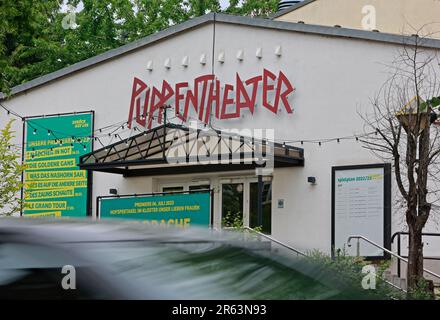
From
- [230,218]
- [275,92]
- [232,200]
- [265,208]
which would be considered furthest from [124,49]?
[265,208]

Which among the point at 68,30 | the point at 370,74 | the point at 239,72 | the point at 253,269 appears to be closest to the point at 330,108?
the point at 370,74

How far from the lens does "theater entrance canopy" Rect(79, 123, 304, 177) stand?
70.5 ft

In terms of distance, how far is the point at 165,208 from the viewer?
21938mm

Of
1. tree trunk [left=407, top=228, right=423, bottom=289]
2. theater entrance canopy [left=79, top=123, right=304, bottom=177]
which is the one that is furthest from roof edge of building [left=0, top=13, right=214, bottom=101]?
tree trunk [left=407, top=228, right=423, bottom=289]

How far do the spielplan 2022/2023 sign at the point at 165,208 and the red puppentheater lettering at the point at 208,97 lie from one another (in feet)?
9.31

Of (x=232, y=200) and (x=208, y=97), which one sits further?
(x=208, y=97)

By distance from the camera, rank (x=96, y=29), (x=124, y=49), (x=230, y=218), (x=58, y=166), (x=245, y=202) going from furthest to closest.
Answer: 1. (x=96, y=29)
2. (x=58, y=166)
3. (x=124, y=49)
4. (x=245, y=202)
5. (x=230, y=218)

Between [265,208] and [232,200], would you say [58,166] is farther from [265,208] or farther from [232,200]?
[265,208]

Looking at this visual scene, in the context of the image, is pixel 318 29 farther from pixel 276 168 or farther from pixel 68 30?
pixel 68 30

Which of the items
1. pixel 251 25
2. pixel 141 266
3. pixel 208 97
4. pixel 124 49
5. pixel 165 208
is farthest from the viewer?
pixel 124 49

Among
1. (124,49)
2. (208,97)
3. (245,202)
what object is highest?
(124,49)

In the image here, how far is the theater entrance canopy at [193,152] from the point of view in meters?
21.5

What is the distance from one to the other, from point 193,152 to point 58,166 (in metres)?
5.70
